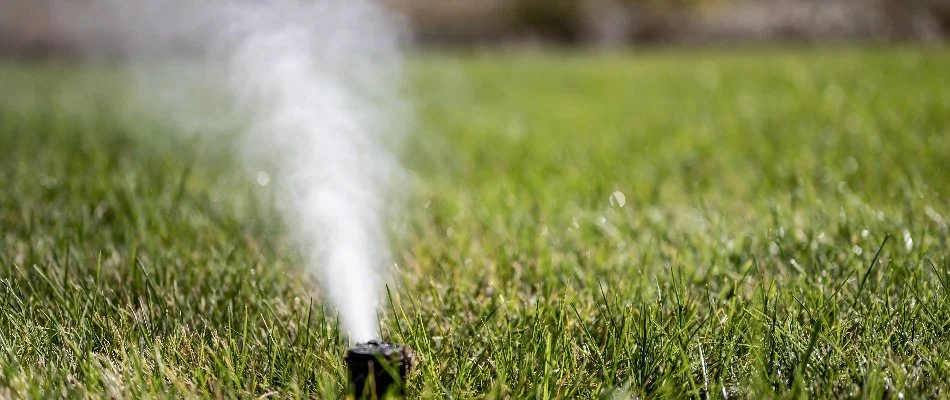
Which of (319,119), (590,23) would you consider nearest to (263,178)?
(319,119)

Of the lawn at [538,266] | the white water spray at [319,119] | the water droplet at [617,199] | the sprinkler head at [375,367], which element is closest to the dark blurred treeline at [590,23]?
the white water spray at [319,119]

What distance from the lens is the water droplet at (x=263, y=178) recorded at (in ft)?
8.78

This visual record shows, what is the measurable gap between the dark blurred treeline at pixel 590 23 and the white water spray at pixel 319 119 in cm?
541

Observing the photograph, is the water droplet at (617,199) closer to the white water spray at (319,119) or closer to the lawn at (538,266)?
the lawn at (538,266)

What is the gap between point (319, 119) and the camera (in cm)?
367

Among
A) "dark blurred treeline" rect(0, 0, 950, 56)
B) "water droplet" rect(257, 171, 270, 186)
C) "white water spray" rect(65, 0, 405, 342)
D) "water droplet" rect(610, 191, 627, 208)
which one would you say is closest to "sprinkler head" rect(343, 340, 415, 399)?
"white water spray" rect(65, 0, 405, 342)

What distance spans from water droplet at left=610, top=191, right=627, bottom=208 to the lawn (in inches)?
0.4

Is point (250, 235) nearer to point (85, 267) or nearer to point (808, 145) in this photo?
point (85, 267)

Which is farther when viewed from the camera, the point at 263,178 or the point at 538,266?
the point at 263,178

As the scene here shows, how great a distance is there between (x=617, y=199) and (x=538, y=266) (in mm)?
696

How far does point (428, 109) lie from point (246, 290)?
3421 mm

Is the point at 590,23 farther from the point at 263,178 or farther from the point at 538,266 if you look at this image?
the point at 538,266

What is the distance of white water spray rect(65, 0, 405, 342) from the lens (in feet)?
6.26

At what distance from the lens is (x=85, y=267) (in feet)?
5.67
